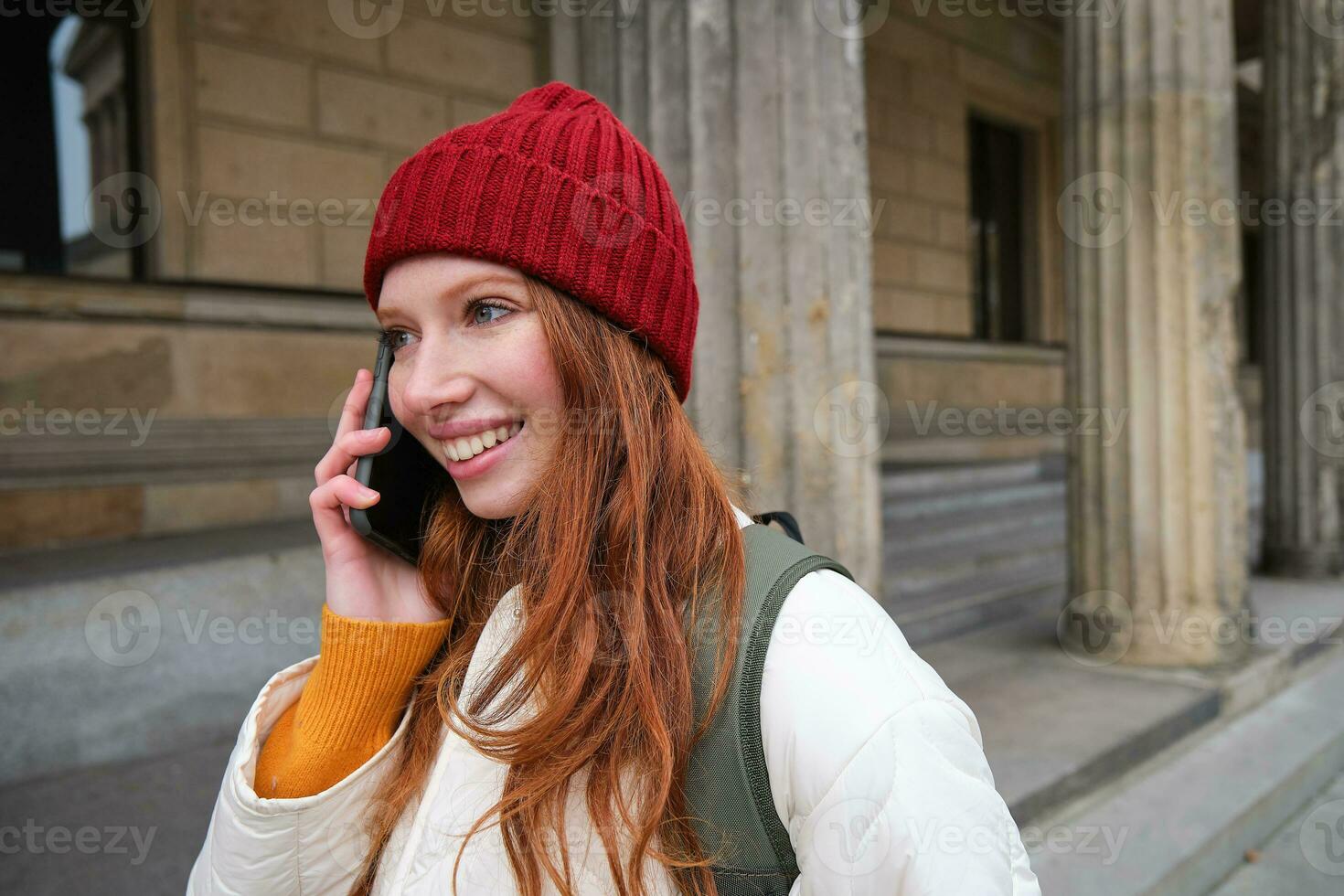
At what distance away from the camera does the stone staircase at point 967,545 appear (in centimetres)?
510

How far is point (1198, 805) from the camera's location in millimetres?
3291

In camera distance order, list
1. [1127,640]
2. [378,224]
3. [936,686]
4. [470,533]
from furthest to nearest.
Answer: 1. [1127,640]
2. [470,533]
3. [378,224]
4. [936,686]

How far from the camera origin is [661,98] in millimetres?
3066

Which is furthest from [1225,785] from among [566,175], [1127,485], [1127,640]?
[566,175]

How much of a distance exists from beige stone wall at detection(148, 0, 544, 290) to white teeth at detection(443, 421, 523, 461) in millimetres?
4669

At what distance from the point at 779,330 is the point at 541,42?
439 cm

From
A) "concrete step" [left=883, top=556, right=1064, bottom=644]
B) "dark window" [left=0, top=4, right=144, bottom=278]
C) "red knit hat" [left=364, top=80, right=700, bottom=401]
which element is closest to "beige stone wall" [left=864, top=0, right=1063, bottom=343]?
"concrete step" [left=883, top=556, right=1064, bottom=644]

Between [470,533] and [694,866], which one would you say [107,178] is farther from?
[694,866]

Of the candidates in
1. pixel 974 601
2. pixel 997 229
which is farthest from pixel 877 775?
pixel 997 229

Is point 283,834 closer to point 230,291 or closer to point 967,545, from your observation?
point 230,291

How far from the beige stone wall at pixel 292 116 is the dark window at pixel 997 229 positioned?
24.1ft

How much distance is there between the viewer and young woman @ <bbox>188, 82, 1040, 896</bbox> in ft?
2.91

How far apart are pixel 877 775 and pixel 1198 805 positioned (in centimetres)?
317

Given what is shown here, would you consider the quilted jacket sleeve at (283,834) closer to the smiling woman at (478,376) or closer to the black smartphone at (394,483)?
the black smartphone at (394,483)
